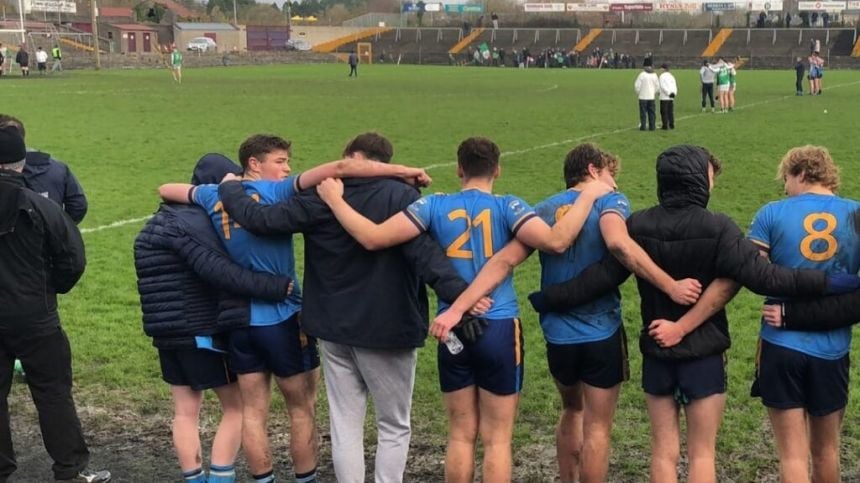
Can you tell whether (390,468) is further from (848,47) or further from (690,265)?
(848,47)

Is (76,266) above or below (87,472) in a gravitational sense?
above

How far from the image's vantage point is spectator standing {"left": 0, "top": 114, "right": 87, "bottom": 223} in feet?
18.9

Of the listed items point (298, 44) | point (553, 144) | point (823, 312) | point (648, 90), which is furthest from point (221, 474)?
point (298, 44)

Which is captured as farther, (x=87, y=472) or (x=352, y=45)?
(x=352, y=45)

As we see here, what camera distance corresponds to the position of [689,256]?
160 inches

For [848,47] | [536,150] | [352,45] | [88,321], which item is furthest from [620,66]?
[88,321]

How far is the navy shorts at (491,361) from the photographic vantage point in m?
4.19

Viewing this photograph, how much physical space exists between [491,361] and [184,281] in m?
1.67

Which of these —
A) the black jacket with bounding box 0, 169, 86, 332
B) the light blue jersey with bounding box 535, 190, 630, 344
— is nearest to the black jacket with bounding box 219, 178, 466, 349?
the light blue jersey with bounding box 535, 190, 630, 344

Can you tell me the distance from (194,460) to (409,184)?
189 centimetres

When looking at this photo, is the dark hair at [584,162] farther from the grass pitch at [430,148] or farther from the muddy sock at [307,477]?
the muddy sock at [307,477]

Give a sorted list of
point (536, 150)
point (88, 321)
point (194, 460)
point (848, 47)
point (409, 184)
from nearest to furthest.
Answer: point (409, 184) < point (194, 460) < point (88, 321) < point (536, 150) < point (848, 47)

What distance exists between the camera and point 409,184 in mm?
4363

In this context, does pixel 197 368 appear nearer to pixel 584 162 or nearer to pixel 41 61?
pixel 584 162
